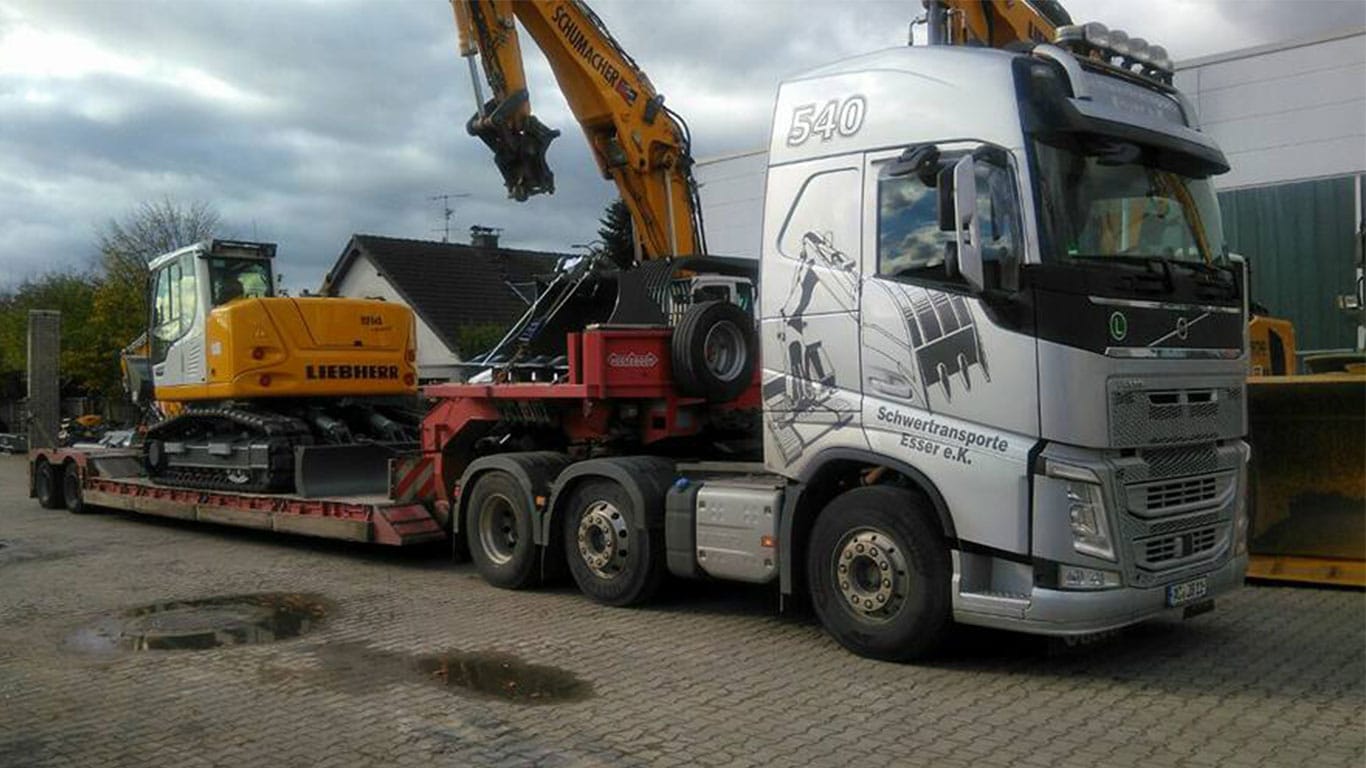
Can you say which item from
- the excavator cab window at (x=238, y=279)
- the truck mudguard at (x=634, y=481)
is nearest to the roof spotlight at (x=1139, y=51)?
the truck mudguard at (x=634, y=481)

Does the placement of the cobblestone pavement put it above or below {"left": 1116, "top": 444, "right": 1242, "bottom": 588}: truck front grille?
below

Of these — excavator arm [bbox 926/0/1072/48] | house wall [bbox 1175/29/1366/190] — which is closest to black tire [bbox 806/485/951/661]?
excavator arm [bbox 926/0/1072/48]

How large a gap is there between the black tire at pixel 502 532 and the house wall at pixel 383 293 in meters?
21.9

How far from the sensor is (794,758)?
5402 mm

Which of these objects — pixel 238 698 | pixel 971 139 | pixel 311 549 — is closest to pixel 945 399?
pixel 971 139

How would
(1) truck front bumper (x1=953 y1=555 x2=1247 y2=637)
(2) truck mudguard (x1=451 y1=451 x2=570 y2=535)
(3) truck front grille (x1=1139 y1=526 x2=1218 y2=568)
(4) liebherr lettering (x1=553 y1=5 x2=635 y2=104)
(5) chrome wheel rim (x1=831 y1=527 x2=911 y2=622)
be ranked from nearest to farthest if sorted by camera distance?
1. (1) truck front bumper (x1=953 y1=555 x2=1247 y2=637)
2. (3) truck front grille (x1=1139 y1=526 x2=1218 y2=568)
3. (5) chrome wheel rim (x1=831 y1=527 x2=911 y2=622)
4. (2) truck mudguard (x1=451 y1=451 x2=570 y2=535)
5. (4) liebherr lettering (x1=553 y1=5 x2=635 y2=104)

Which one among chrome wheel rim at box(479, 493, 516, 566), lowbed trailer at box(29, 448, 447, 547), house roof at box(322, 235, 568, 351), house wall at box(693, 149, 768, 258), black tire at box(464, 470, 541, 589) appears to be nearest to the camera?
black tire at box(464, 470, 541, 589)

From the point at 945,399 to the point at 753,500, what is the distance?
1.68m

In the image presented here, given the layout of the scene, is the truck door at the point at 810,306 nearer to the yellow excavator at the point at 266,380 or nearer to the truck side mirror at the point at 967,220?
the truck side mirror at the point at 967,220

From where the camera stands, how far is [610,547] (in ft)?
28.9

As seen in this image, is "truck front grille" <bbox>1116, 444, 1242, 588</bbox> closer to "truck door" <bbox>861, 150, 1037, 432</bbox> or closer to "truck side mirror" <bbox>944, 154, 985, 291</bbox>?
"truck door" <bbox>861, 150, 1037, 432</bbox>

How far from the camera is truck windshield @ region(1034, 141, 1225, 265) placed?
6.43 metres

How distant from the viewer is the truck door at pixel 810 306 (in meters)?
7.19

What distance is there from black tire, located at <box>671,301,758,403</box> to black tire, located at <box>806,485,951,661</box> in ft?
7.13
